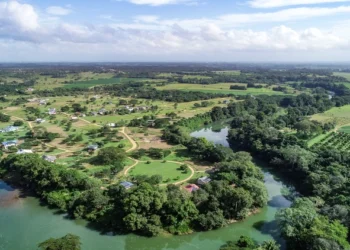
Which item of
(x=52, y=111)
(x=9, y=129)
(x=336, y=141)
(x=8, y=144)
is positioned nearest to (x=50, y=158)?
(x=8, y=144)

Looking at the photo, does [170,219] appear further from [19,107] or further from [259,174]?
[19,107]

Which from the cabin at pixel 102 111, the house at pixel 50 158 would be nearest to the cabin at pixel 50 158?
the house at pixel 50 158

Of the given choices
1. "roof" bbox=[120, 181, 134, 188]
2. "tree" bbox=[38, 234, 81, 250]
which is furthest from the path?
"tree" bbox=[38, 234, 81, 250]

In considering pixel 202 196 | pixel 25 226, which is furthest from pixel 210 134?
pixel 25 226

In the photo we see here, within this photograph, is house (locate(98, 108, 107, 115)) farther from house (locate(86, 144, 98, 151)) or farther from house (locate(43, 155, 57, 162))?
house (locate(43, 155, 57, 162))

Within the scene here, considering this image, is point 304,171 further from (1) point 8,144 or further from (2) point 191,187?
(1) point 8,144
